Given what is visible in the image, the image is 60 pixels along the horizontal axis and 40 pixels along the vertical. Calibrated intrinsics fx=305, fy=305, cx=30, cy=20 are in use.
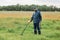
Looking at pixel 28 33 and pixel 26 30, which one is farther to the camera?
pixel 26 30

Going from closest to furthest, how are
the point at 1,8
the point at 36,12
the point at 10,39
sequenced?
the point at 10,39
the point at 36,12
the point at 1,8

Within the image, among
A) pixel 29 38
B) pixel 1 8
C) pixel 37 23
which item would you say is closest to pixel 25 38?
pixel 29 38

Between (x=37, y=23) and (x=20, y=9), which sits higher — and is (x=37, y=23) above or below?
above

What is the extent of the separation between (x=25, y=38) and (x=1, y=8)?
39471 mm

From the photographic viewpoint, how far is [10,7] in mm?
55188

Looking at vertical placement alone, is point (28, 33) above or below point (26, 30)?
above

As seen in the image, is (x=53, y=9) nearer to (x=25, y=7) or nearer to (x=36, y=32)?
(x=25, y=7)

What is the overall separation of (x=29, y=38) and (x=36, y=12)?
2.61 m

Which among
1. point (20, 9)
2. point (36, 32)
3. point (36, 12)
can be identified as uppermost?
point (36, 12)

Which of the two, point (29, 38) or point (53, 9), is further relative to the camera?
point (53, 9)

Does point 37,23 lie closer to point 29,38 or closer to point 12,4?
point 29,38

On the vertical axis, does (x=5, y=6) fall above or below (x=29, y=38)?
below

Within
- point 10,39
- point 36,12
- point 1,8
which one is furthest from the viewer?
point 1,8

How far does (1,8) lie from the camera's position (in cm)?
5372
